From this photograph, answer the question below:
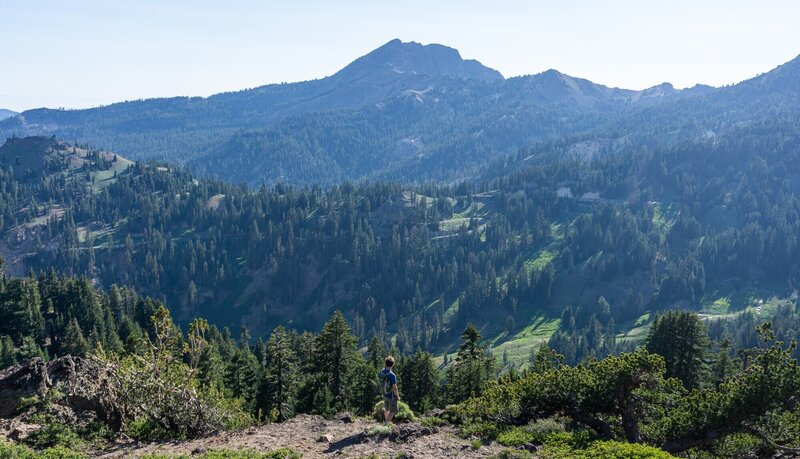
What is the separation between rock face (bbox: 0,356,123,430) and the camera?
3256cm

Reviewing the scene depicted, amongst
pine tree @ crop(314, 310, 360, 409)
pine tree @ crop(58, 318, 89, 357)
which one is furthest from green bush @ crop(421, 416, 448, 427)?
pine tree @ crop(58, 318, 89, 357)

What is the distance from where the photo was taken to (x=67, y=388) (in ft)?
114

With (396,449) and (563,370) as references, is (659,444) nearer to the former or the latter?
(563,370)

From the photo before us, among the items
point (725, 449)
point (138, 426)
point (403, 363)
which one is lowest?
point (403, 363)

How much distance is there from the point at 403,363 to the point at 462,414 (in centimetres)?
4671

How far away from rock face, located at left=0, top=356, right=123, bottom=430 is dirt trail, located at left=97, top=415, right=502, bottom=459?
353 centimetres

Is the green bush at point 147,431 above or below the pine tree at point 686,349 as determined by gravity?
A: above

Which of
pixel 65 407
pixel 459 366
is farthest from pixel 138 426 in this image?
pixel 459 366

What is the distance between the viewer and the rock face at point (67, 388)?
32562mm

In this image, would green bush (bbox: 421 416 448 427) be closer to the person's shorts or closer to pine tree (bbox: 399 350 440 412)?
the person's shorts

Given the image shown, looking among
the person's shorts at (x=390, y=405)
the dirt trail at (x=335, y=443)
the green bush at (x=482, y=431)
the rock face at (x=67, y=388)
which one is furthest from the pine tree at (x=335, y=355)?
the green bush at (x=482, y=431)

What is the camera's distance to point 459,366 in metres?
71.8

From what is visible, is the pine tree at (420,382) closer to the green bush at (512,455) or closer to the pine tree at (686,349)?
the pine tree at (686,349)

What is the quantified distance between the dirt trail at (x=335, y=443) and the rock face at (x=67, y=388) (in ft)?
11.6
